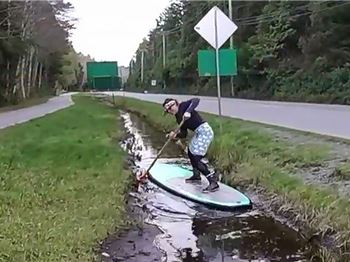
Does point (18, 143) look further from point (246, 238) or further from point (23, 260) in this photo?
point (23, 260)

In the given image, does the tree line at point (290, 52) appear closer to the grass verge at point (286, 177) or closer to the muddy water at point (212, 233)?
the grass verge at point (286, 177)

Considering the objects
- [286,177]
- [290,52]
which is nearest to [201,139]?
[286,177]

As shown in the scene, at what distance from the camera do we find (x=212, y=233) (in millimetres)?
8328

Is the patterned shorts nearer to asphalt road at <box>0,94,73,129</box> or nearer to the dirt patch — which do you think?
the dirt patch

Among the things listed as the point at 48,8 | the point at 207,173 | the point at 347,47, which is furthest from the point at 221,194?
the point at 48,8

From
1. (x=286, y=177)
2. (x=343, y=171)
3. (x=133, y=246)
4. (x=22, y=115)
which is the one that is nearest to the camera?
(x=133, y=246)

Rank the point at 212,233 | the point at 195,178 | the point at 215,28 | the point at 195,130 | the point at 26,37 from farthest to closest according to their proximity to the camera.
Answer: the point at 26,37 → the point at 215,28 → the point at 195,178 → the point at 195,130 → the point at 212,233

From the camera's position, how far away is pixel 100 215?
8219mm

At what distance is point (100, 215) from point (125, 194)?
2.13 m

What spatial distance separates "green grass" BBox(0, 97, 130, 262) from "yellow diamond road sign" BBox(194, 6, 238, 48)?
3.43 meters

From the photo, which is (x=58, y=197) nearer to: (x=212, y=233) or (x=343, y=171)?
(x=212, y=233)

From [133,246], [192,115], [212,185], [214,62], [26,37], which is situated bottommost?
[133,246]

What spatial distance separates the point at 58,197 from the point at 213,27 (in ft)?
20.2

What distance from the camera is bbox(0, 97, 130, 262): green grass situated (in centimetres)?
643
